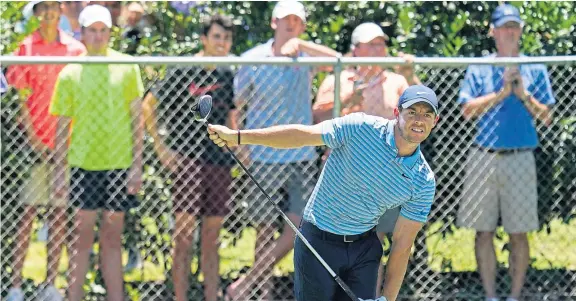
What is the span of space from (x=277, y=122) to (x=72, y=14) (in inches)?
85.8


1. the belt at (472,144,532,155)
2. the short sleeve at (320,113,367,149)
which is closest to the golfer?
the short sleeve at (320,113,367,149)

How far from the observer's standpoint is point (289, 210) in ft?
24.3

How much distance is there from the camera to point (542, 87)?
7.43m

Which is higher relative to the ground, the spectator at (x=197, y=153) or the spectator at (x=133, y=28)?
the spectator at (x=133, y=28)

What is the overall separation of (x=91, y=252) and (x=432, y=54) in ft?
9.13

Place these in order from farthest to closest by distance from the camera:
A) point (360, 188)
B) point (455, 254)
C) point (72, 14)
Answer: point (72, 14), point (455, 254), point (360, 188)

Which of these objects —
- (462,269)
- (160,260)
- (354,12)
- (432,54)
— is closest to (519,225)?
(462,269)

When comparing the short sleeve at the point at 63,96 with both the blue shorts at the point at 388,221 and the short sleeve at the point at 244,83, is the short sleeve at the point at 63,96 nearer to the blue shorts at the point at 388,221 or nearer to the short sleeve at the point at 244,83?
the short sleeve at the point at 244,83

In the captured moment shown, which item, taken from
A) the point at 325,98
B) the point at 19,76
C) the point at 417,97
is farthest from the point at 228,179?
the point at 417,97

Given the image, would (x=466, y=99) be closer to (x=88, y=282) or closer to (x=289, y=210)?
(x=289, y=210)

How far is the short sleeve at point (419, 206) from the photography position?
537cm

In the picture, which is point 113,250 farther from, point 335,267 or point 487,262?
point 487,262

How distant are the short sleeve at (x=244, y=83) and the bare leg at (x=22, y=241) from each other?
1.58 meters

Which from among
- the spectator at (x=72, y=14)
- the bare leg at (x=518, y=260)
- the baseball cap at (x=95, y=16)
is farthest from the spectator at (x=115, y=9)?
the bare leg at (x=518, y=260)
